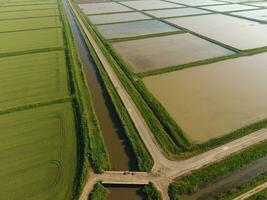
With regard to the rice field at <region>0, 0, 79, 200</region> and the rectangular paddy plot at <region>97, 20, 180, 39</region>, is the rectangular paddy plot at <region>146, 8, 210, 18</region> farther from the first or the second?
the rice field at <region>0, 0, 79, 200</region>

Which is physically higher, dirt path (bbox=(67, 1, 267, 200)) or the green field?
the green field

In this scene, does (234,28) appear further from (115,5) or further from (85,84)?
(115,5)

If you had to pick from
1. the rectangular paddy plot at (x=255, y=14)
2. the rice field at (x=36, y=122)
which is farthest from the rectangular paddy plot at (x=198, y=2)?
the rice field at (x=36, y=122)

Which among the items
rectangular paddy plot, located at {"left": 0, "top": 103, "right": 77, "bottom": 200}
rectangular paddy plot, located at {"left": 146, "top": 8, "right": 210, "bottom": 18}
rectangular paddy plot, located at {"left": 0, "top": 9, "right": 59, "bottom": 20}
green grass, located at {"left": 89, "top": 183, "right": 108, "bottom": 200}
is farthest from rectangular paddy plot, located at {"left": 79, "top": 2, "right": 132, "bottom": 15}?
green grass, located at {"left": 89, "top": 183, "right": 108, "bottom": 200}

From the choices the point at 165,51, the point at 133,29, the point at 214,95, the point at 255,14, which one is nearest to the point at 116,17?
the point at 133,29

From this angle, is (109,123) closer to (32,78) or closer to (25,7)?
(32,78)

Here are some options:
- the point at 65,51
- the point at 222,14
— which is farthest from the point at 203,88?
the point at 222,14

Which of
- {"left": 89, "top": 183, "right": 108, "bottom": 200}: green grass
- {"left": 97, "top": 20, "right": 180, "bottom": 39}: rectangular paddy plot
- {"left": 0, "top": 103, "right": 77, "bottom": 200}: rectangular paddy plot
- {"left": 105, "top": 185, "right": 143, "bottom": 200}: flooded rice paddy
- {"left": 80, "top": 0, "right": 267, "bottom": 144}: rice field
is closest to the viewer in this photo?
{"left": 89, "top": 183, "right": 108, "bottom": 200}: green grass

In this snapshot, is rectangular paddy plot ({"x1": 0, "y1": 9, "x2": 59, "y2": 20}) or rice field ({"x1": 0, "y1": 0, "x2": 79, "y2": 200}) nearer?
rice field ({"x1": 0, "y1": 0, "x2": 79, "y2": 200})
